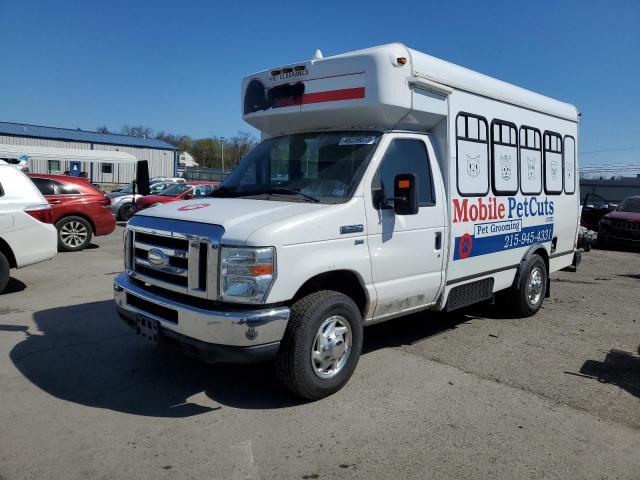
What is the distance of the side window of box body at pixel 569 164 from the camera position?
7.75 m

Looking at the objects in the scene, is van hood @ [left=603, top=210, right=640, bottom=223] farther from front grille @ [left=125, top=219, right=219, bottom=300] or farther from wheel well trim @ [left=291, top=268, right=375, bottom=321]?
front grille @ [left=125, top=219, right=219, bottom=300]

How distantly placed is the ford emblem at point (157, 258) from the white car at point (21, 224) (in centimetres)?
423

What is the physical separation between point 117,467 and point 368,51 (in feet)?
12.4

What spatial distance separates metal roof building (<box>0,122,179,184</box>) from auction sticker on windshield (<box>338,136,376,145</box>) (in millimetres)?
36530

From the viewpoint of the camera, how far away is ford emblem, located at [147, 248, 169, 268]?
4074mm

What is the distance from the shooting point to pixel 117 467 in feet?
10.5

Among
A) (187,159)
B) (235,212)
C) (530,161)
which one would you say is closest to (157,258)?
(235,212)

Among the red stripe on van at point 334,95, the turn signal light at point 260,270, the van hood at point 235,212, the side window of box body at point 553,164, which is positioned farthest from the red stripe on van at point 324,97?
the side window of box body at point 553,164

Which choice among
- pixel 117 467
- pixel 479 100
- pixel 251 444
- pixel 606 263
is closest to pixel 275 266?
pixel 251 444

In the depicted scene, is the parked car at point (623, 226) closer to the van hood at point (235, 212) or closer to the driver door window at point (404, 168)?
the driver door window at point (404, 168)

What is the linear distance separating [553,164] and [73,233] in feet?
32.6

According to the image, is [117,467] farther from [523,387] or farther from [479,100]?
[479,100]

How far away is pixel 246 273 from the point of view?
11.9 ft

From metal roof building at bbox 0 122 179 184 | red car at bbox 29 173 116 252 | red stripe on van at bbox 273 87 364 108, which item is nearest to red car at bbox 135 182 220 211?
red car at bbox 29 173 116 252
